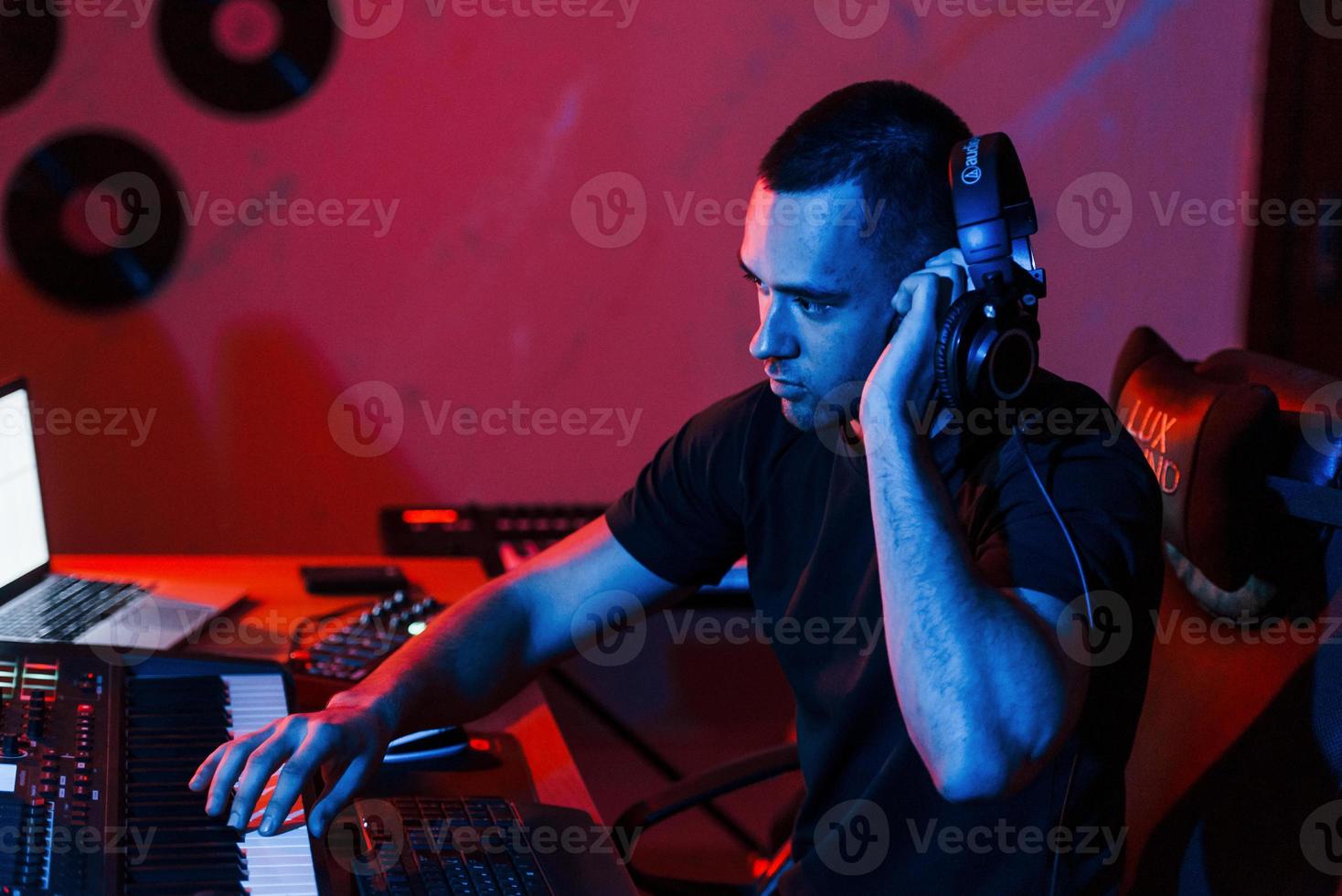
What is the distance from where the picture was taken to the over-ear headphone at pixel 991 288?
1098mm

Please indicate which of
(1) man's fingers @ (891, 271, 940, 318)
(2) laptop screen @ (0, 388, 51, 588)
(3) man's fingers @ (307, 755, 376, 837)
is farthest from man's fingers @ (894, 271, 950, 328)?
(2) laptop screen @ (0, 388, 51, 588)

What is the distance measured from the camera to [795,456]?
1.42m

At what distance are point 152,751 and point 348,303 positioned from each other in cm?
151

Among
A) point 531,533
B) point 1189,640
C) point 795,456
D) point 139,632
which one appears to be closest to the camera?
point 1189,640

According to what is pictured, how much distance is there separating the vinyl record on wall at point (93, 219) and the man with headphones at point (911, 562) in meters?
1.39

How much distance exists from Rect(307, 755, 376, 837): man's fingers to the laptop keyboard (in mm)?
622

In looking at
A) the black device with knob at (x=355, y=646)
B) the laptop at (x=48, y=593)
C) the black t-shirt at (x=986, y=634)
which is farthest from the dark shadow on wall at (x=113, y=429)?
the black t-shirt at (x=986, y=634)

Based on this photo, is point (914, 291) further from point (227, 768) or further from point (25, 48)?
point (25, 48)

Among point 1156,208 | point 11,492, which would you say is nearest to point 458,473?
point 11,492

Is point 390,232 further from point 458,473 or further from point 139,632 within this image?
point 139,632

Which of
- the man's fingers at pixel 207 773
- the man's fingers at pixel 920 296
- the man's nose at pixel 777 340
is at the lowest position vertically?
the man's fingers at pixel 207 773

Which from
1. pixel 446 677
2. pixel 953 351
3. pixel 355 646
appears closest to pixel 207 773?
pixel 446 677

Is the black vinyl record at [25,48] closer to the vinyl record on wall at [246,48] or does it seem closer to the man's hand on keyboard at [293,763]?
the vinyl record on wall at [246,48]

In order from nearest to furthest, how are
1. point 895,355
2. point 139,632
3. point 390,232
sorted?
point 895,355
point 139,632
point 390,232
